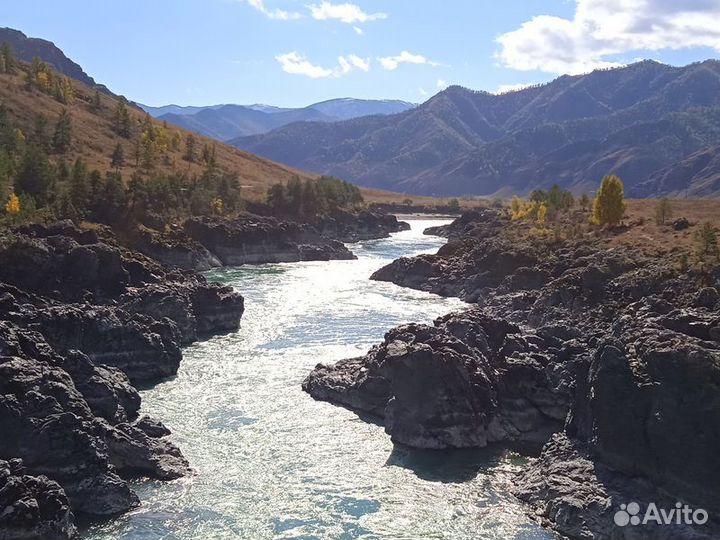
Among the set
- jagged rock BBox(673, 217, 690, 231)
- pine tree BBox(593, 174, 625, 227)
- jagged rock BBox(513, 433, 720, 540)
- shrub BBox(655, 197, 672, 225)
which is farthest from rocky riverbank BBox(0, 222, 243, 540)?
shrub BBox(655, 197, 672, 225)

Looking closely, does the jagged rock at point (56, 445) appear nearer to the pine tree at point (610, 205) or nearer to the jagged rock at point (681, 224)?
the jagged rock at point (681, 224)

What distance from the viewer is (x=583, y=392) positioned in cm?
4481

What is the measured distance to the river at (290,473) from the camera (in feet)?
122

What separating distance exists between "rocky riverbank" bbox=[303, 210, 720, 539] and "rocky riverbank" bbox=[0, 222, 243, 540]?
16889 mm

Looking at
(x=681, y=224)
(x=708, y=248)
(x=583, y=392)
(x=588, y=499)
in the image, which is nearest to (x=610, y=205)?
(x=681, y=224)

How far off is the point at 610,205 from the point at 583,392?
271 ft

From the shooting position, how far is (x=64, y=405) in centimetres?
4034

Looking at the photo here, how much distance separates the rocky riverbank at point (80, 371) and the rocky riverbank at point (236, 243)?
3899 centimetres

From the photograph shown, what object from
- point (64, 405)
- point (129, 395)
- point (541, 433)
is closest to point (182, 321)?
point (129, 395)

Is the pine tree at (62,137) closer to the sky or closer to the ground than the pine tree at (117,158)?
closer to the sky

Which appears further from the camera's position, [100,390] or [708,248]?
[708,248]

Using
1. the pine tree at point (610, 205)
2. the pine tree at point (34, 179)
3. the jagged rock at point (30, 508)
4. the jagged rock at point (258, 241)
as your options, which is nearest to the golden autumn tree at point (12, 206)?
the pine tree at point (34, 179)

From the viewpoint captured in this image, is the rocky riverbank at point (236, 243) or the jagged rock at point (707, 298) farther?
the rocky riverbank at point (236, 243)

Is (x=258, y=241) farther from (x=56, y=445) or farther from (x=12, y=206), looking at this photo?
(x=56, y=445)
